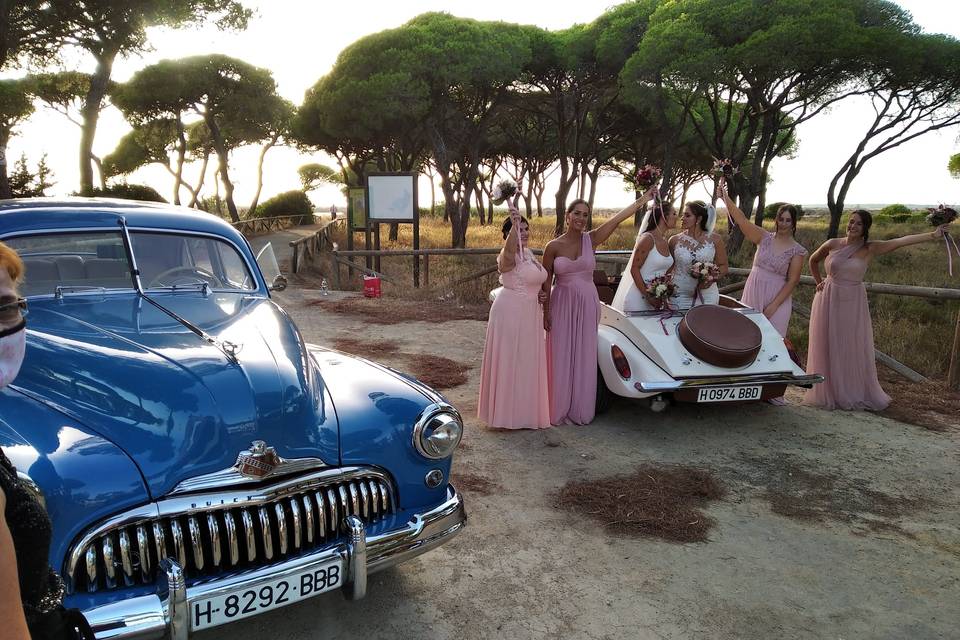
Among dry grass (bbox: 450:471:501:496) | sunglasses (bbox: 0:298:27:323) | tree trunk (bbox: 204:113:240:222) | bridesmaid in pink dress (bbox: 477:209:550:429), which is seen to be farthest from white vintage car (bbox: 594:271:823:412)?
tree trunk (bbox: 204:113:240:222)

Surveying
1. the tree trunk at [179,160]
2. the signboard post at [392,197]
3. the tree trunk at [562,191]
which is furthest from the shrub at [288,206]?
the signboard post at [392,197]

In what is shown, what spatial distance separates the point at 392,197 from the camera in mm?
14672

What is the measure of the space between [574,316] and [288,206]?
3737 centimetres

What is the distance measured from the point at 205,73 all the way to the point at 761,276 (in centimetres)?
2653

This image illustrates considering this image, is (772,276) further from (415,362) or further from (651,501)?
(415,362)

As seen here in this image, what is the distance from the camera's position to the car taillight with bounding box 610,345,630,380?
5.63 meters

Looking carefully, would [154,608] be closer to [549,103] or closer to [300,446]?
[300,446]

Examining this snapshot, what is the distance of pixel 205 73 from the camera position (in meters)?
27.2

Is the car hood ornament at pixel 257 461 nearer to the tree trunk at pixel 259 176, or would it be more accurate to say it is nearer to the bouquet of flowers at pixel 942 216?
the bouquet of flowers at pixel 942 216

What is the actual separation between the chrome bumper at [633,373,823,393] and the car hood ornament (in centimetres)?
353

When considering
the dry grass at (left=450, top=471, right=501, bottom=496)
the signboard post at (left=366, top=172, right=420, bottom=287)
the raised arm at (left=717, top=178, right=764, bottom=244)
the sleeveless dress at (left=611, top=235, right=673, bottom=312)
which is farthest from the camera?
the signboard post at (left=366, top=172, right=420, bottom=287)

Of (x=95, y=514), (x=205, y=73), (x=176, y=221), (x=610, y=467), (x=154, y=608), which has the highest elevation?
(x=205, y=73)

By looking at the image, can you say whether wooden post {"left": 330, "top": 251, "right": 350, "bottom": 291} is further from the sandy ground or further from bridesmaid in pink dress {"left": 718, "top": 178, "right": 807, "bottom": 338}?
bridesmaid in pink dress {"left": 718, "top": 178, "right": 807, "bottom": 338}

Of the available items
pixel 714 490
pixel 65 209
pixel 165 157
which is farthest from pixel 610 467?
pixel 165 157
